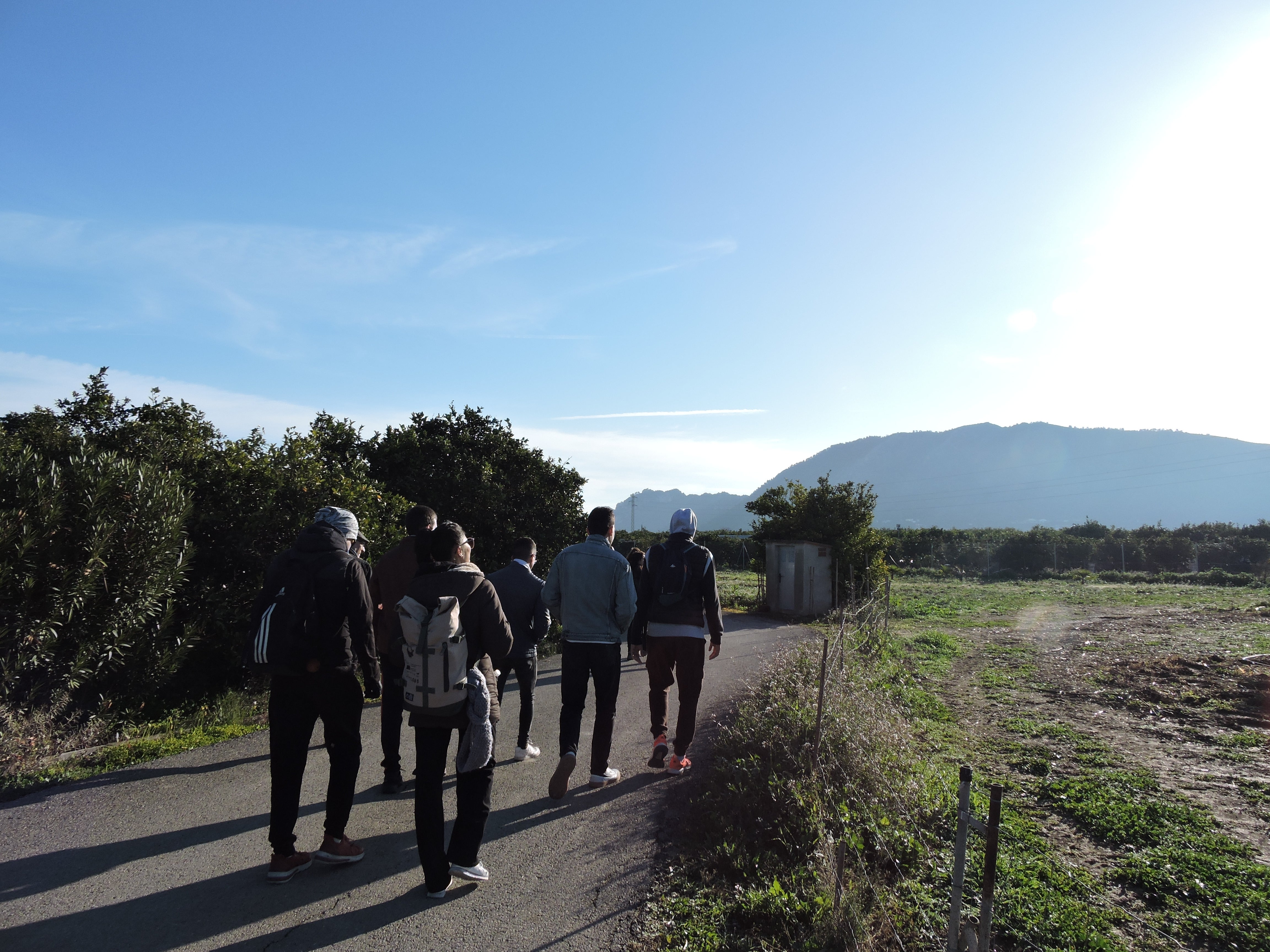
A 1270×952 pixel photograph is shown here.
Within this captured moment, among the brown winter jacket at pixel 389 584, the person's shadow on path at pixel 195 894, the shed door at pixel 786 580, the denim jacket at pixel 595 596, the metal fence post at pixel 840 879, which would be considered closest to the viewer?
the person's shadow on path at pixel 195 894

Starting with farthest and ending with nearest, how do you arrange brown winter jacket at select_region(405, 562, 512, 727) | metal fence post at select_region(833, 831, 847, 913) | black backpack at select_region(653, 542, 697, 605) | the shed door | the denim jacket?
the shed door, black backpack at select_region(653, 542, 697, 605), the denim jacket, brown winter jacket at select_region(405, 562, 512, 727), metal fence post at select_region(833, 831, 847, 913)

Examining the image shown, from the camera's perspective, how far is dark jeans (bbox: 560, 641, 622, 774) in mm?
5359

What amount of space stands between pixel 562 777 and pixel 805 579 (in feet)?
48.7

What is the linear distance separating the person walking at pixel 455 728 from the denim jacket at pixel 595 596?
1.50 metres

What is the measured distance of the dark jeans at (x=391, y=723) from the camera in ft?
16.4

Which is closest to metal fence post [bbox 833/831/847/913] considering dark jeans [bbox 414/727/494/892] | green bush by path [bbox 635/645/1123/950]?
Answer: green bush by path [bbox 635/645/1123/950]

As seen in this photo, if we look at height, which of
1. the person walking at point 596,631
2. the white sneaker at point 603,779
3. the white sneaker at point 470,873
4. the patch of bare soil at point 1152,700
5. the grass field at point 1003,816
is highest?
the person walking at point 596,631

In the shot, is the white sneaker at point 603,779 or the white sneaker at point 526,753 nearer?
the white sneaker at point 603,779

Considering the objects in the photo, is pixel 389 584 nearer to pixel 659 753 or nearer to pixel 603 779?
pixel 603 779

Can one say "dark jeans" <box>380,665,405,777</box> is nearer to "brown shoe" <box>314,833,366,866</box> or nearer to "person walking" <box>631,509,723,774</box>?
"brown shoe" <box>314,833,366,866</box>

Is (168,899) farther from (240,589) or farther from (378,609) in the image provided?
(240,589)

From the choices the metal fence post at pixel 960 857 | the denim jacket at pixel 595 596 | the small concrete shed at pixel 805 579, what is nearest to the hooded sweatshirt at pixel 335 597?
the denim jacket at pixel 595 596

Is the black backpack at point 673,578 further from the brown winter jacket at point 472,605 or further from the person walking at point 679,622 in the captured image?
the brown winter jacket at point 472,605

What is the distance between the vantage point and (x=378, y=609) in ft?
17.6
